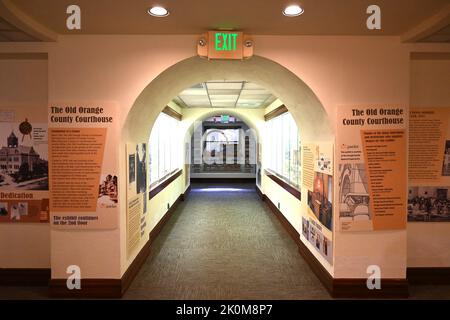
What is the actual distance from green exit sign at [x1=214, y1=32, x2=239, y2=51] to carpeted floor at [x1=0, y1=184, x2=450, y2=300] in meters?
2.73

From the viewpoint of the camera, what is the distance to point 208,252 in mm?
5180

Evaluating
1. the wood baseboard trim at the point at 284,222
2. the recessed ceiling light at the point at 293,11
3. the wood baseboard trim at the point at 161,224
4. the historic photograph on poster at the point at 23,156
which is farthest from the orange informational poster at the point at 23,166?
the wood baseboard trim at the point at 284,222

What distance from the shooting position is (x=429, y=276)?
3.98 meters

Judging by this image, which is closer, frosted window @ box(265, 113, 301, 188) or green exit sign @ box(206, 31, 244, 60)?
green exit sign @ box(206, 31, 244, 60)

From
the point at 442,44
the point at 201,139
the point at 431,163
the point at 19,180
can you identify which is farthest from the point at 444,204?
the point at 201,139

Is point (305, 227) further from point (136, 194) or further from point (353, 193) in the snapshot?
point (136, 194)

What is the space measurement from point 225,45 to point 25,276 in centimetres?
364

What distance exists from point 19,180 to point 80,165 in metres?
1.03

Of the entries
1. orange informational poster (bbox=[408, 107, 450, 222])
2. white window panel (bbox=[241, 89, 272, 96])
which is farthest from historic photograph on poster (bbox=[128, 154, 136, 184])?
white window panel (bbox=[241, 89, 272, 96])

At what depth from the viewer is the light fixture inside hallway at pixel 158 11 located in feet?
9.29

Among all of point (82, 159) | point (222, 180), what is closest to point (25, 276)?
point (82, 159)

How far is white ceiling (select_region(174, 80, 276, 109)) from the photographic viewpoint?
6324mm

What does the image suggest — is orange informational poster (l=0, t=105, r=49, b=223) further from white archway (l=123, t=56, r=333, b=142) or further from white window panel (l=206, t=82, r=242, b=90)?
white window panel (l=206, t=82, r=242, b=90)

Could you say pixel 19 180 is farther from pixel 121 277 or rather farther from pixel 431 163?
pixel 431 163
